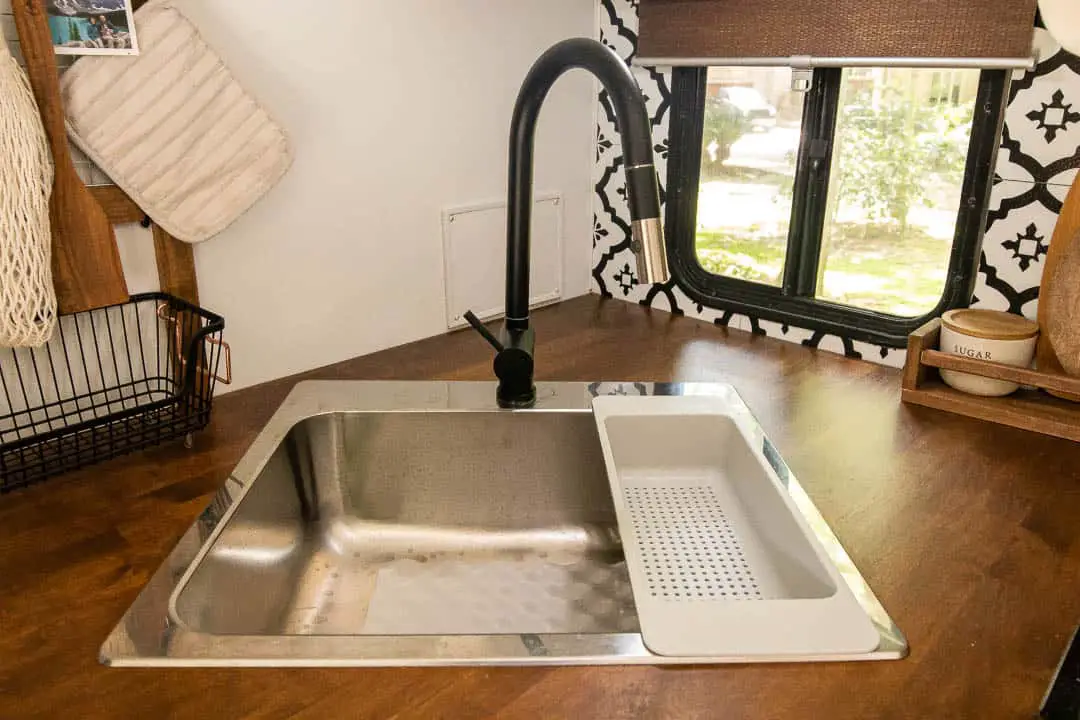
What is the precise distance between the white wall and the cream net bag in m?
0.20

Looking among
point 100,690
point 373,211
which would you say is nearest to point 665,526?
point 100,690

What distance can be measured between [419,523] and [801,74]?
1.05 m

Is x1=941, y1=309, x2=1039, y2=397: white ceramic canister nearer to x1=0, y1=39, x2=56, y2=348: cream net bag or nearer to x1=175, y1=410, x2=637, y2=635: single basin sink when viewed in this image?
x1=175, y1=410, x2=637, y2=635: single basin sink

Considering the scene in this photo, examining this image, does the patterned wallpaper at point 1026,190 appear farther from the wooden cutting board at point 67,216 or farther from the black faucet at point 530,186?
the wooden cutting board at point 67,216

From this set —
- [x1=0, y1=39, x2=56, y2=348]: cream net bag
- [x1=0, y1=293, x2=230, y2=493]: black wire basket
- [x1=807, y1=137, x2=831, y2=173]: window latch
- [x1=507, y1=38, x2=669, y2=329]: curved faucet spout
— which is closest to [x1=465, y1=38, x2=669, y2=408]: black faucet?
[x1=507, y1=38, x2=669, y2=329]: curved faucet spout

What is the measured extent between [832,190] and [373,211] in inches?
34.4

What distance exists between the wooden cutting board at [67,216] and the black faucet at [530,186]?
1.59 feet

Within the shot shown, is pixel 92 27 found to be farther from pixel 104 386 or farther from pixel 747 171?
pixel 747 171

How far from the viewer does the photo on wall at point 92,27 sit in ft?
3.43

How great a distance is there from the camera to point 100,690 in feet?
2.22

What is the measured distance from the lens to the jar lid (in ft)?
4.10

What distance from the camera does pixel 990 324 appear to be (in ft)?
4.22

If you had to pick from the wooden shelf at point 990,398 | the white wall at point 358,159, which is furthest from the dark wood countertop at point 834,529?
the white wall at point 358,159

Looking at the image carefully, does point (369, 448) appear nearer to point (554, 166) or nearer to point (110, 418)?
point (110, 418)
